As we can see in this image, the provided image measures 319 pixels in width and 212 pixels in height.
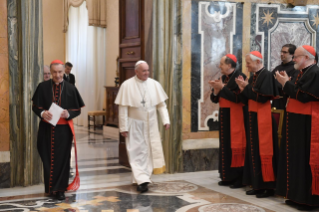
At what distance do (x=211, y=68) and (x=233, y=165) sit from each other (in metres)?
1.80

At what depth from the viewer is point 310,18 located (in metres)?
7.66

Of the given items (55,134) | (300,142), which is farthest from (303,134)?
(55,134)

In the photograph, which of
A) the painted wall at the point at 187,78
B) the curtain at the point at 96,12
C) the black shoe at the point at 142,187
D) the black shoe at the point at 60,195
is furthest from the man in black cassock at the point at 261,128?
the curtain at the point at 96,12

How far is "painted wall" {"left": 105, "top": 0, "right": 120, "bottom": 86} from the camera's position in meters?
12.3

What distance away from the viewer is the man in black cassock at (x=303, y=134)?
4.66 meters

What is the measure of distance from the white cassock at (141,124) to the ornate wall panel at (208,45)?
1321 millimetres

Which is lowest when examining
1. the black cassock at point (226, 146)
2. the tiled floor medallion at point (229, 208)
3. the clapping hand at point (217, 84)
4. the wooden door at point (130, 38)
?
the tiled floor medallion at point (229, 208)

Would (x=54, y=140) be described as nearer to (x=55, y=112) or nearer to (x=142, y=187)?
(x=55, y=112)

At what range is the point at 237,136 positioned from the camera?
5957mm

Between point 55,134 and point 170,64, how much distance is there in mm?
2316

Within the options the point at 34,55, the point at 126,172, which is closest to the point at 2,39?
the point at 34,55

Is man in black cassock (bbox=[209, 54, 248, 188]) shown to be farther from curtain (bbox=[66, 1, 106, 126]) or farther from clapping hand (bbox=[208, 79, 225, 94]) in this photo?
curtain (bbox=[66, 1, 106, 126])

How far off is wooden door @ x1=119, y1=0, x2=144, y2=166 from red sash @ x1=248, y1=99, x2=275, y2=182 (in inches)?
93.9

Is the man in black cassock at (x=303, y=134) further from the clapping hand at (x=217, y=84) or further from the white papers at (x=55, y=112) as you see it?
the white papers at (x=55, y=112)
